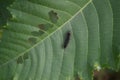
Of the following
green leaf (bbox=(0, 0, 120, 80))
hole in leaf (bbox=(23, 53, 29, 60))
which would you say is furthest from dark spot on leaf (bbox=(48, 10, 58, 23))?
hole in leaf (bbox=(23, 53, 29, 60))

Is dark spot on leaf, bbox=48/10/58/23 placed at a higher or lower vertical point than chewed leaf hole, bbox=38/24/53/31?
higher

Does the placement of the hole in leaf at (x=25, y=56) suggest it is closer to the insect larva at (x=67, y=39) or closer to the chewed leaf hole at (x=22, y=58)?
the chewed leaf hole at (x=22, y=58)

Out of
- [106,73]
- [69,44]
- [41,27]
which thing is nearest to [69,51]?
[69,44]

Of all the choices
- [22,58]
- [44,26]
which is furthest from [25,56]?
[44,26]

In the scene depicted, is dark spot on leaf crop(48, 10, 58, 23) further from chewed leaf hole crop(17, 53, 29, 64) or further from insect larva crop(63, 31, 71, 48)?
chewed leaf hole crop(17, 53, 29, 64)

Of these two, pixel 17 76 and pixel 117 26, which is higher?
pixel 117 26

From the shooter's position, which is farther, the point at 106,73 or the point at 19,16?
the point at 106,73

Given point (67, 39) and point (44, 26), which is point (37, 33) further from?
point (67, 39)

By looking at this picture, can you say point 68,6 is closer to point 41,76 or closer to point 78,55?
point 78,55
